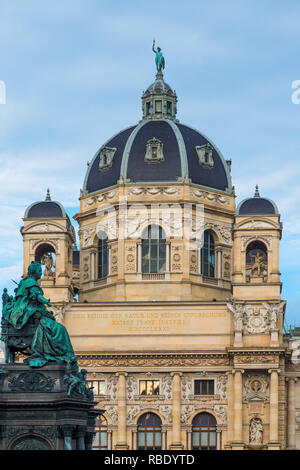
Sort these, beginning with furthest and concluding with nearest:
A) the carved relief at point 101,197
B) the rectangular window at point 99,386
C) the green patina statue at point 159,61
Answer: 1. the green patina statue at point 159,61
2. the carved relief at point 101,197
3. the rectangular window at point 99,386

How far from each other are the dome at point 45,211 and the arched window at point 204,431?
18396mm

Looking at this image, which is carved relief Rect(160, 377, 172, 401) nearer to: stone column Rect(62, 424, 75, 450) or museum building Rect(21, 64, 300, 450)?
museum building Rect(21, 64, 300, 450)

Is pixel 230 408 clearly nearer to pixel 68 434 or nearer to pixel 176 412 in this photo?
pixel 176 412

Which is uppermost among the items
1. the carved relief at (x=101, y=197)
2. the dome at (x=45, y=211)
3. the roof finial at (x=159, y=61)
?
the roof finial at (x=159, y=61)

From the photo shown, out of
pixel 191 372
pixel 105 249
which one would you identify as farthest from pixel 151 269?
pixel 191 372

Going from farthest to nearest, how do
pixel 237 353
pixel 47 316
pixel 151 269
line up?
pixel 151 269 < pixel 237 353 < pixel 47 316

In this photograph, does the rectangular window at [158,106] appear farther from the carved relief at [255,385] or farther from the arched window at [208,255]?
the carved relief at [255,385]

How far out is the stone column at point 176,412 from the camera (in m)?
95.1

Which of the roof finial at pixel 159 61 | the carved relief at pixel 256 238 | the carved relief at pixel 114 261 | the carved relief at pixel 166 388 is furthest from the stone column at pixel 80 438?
the roof finial at pixel 159 61

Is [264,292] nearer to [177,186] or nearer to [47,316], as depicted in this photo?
[177,186]

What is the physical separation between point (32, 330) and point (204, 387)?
44.8m

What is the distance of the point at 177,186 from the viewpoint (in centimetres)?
10594

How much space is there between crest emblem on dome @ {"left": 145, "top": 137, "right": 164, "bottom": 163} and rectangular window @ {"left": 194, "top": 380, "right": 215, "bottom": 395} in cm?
1974

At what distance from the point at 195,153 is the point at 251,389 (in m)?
22.0
